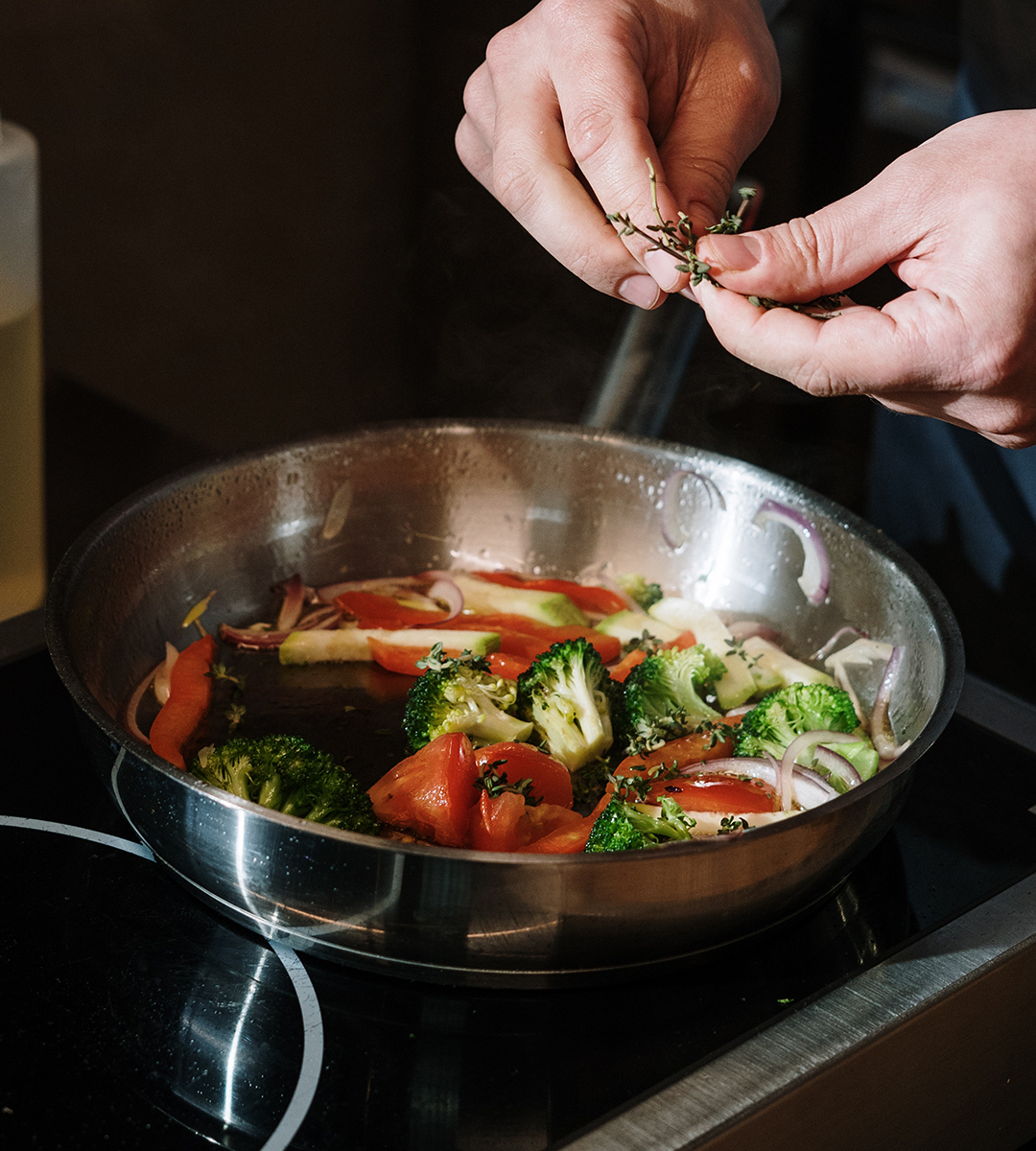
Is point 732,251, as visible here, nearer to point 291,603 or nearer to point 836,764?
point 836,764

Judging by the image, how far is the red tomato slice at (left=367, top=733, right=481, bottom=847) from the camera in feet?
2.86

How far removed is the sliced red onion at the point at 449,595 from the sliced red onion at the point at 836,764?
0.44 metres

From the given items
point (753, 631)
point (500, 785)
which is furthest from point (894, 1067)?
point (753, 631)

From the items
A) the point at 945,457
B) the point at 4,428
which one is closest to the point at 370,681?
the point at 4,428

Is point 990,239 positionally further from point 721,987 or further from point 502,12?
point 502,12

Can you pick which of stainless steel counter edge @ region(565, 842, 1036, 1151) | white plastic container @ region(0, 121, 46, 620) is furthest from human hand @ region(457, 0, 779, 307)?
white plastic container @ region(0, 121, 46, 620)

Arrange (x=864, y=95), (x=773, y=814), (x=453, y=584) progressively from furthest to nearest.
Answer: (x=864, y=95)
(x=453, y=584)
(x=773, y=814)

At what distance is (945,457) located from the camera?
6.42 ft

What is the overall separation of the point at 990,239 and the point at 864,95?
75.5 inches

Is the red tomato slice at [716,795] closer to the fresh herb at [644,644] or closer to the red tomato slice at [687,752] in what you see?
the red tomato slice at [687,752]

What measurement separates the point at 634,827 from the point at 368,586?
1.89 ft

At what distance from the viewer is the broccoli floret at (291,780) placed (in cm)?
86

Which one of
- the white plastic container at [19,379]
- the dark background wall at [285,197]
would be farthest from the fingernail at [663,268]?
the white plastic container at [19,379]

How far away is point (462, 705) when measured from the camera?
3.35 ft
